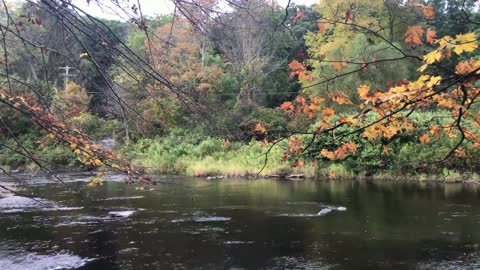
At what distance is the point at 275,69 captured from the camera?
27.4 metres

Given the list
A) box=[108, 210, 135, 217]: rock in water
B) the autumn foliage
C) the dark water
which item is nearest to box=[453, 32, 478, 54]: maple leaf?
the autumn foliage

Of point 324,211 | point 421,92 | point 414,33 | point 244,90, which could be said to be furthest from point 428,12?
point 244,90

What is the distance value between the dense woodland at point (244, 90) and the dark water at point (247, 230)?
1.33m

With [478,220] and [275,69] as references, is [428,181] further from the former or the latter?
[275,69]

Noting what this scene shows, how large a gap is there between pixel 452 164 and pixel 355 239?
9856 millimetres

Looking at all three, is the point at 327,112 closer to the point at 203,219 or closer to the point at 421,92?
the point at 421,92

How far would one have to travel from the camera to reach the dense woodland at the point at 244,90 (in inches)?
107

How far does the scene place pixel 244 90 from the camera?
25594mm

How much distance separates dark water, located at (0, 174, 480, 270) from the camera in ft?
22.6

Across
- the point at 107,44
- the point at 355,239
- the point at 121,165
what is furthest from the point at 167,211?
the point at 107,44

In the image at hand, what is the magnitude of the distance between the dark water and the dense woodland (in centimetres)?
133

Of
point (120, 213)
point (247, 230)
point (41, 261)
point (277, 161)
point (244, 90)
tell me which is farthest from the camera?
point (244, 90)

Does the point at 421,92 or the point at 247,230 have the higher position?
the point at 421,92

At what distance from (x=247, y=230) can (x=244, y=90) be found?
17.3 m
